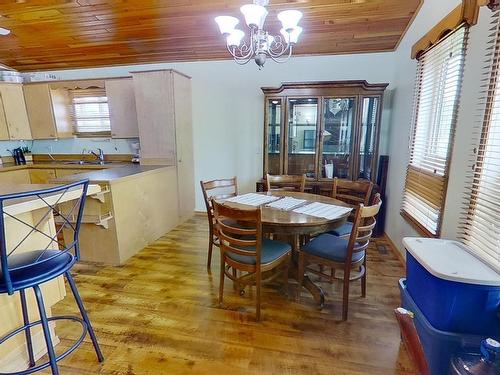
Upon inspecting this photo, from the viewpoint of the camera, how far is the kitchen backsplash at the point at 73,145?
14.3 feet

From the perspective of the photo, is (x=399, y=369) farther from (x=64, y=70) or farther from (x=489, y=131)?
(x=64, y=70)

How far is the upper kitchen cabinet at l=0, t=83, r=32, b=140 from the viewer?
4066 millimetres


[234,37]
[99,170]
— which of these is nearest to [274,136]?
[234,37]

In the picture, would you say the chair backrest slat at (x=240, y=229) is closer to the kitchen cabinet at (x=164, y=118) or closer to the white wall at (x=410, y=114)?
the white wall at (x=410, y=114)

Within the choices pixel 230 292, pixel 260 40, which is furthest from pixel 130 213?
pixel 260 40

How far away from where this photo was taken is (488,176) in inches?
59.2

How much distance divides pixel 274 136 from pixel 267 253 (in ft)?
6.78

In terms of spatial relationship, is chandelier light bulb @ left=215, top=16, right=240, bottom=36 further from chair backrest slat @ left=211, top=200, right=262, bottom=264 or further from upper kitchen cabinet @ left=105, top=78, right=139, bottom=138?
upper kitchen cabinet @ left=105, top=78, right=139, bottom=138

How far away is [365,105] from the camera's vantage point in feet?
11.0

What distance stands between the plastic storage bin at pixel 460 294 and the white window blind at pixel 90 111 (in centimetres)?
444

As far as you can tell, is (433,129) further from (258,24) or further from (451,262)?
(258,24)

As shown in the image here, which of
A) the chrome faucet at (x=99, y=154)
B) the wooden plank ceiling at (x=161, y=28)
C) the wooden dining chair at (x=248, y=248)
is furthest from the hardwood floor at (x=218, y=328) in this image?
the wooden plank ceiling at (x=161, y=28)

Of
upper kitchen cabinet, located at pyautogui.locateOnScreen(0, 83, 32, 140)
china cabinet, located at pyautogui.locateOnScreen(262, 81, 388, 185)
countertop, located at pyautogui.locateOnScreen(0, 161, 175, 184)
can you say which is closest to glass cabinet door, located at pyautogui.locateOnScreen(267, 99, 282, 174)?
china cabinet, located at pyautogui.locateOnScreen(262, 81, 388, 185)

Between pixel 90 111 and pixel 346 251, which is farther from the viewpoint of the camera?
pixel 90 111
